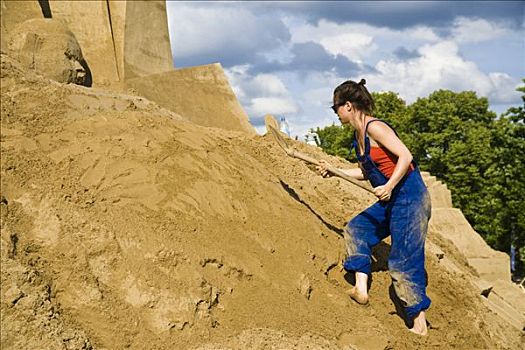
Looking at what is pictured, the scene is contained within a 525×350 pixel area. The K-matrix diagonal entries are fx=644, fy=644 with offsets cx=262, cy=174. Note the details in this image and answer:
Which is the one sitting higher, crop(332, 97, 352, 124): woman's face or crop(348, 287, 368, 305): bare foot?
crop(332, 97, 352, 124): woman's face


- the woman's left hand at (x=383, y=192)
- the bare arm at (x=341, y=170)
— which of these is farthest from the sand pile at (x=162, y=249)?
the woman's left hand at (x=383, y=192)

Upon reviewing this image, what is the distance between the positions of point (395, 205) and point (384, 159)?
351mm

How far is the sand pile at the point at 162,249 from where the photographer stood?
3.59 m

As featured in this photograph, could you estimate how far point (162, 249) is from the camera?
3.98m

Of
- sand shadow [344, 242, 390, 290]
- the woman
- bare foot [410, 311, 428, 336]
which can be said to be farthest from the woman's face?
bare foot [410, 311, 428, 336]

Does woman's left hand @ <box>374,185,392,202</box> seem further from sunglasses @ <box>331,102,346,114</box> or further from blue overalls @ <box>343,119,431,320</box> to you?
sunglasses @ <box>331,102,346,114</box>

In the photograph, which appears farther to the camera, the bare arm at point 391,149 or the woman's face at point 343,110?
the woman's face at point 343,110

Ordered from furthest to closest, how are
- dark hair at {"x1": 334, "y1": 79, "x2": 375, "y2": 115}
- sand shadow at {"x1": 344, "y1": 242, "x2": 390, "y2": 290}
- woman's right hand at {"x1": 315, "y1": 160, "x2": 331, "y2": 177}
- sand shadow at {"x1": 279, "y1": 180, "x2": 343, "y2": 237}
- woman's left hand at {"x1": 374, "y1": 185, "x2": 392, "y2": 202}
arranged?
sand shadow at {"x1": 279, "y1": 180, "x2": 343, "y2": 237}, woman's right hand at {"x1": 315, "y1": 160, "x2": 331, "y2": 177}, sand shadow at {"x1": 344, "y1": 242, "x2": 390, "y2": 290}, dark hair at {"x1": 334, "y1": 79, "x2": 375, "y2": 115}, woman's left hand at {"x1": 374, "y1": 185, "x2": 392, "y2": 202}

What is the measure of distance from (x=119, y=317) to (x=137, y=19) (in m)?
7.04

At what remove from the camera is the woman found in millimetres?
4715

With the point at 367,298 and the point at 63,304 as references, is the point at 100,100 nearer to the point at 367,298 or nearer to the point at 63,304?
the point at 63,304

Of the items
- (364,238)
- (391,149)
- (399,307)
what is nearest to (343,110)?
(391,149)

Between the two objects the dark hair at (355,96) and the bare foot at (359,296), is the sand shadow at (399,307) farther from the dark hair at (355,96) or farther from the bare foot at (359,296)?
the dark hair at (355,96)

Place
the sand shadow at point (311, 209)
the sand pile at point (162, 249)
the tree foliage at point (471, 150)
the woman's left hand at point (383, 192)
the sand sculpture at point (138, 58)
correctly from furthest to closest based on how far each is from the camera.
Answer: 1. the tree foliage at point (471, 150)
2. the sand sculpture at point (138, 58)
3. the sand shadow at point (311, 209)
4. the woman's left hand at point (383, 192)
5. the sand pile at point (162, 249)
